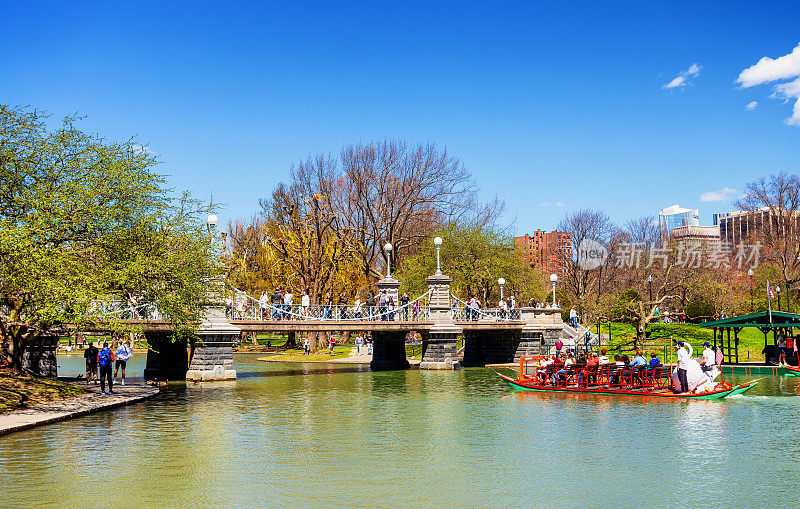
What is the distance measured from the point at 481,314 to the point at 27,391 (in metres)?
30.1

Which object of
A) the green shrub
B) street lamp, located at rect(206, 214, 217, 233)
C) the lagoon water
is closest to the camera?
the lagoon water

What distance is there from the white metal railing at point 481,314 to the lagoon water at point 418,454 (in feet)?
58.6

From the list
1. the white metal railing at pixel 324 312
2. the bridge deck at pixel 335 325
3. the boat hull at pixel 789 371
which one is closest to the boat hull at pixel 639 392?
the boat hull at pixel 789 371

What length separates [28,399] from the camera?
932 inches

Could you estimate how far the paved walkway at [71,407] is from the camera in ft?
66.3

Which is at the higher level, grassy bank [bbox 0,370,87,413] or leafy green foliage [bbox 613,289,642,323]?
leafy green foliage [bbox 613,289,642,323]

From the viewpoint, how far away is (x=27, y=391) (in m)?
24.3

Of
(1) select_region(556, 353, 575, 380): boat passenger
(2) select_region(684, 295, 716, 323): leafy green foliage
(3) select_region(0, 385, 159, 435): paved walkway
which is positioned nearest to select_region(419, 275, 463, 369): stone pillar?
(1) select_region(556, 353, 575, 380): boat passenger

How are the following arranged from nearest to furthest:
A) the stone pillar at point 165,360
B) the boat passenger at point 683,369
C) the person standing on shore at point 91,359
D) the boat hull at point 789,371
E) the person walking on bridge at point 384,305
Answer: the boat passenger at point 683,369 < the person standing on shore at point 91,359 < the boat hull at point 789,371 < the stone pillar at point 165,360 < the person walking on bridge at point 384,305

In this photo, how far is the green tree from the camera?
2156 centimetres

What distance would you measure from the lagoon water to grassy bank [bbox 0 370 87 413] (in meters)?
2.17

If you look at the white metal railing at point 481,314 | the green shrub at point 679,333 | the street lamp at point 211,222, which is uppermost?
the street lamp at point 211,222

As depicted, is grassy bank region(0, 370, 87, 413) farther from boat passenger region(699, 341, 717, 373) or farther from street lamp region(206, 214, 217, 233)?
boat passenger region(699, 341, 717, 373)

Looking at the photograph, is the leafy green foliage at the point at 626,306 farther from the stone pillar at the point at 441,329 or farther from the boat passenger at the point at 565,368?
the boat passenger at the point at 565,368
